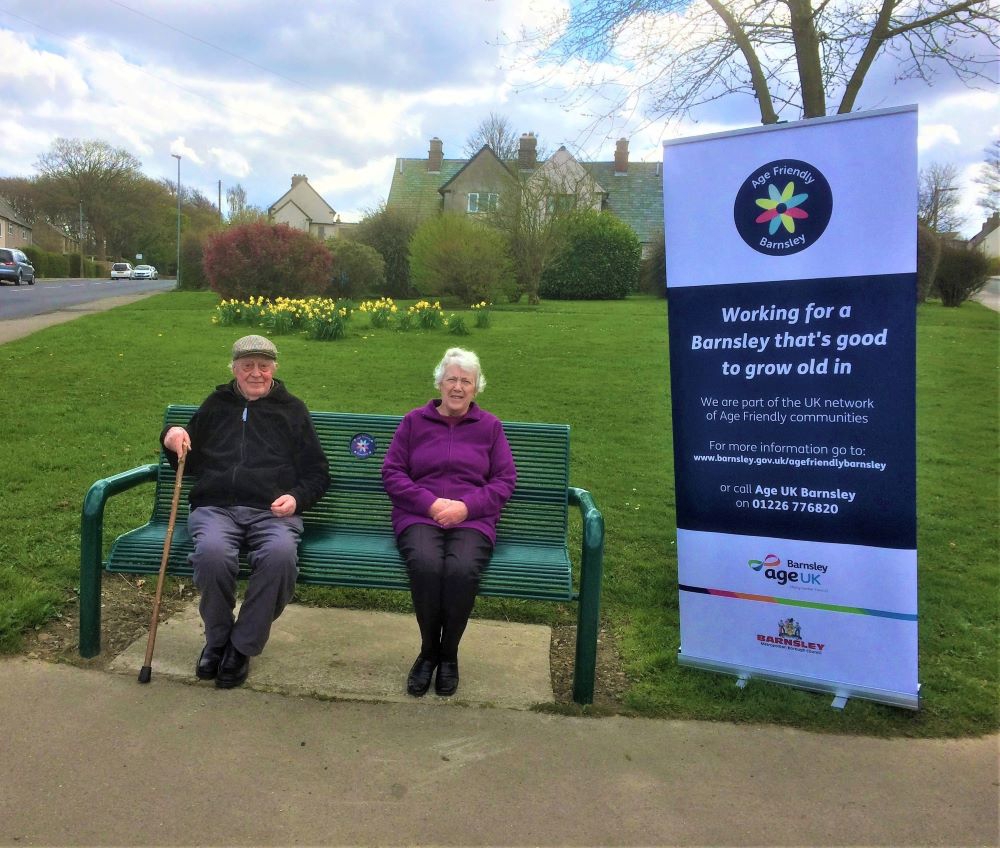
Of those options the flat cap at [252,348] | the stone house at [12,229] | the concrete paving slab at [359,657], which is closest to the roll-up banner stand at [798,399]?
the concrete paving slab at [359,657]

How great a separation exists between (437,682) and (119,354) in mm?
10104

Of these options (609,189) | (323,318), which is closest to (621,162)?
(609,189)

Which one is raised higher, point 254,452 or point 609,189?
point 609,189

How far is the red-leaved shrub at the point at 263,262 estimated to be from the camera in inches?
869

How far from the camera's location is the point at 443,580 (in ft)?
10.7

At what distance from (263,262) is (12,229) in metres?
56.5

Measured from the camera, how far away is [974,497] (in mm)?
6352

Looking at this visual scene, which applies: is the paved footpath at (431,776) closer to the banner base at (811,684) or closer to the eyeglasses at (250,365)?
the banner base at (811,684)

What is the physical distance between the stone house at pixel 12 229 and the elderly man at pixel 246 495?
68817 millimetres

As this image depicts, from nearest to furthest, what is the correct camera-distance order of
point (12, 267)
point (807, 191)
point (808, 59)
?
point (807, 191) < point (808, 59) < point (12, 267)

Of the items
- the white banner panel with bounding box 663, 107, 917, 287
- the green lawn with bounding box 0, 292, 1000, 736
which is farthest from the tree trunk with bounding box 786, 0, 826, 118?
the green lawn with bounding box 0, 292, 1000, 736

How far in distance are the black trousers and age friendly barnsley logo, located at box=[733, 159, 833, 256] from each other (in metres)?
1.65

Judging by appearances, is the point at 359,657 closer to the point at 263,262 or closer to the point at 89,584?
the point at 89,584

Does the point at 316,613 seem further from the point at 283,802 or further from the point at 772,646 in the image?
the point at 772,646
